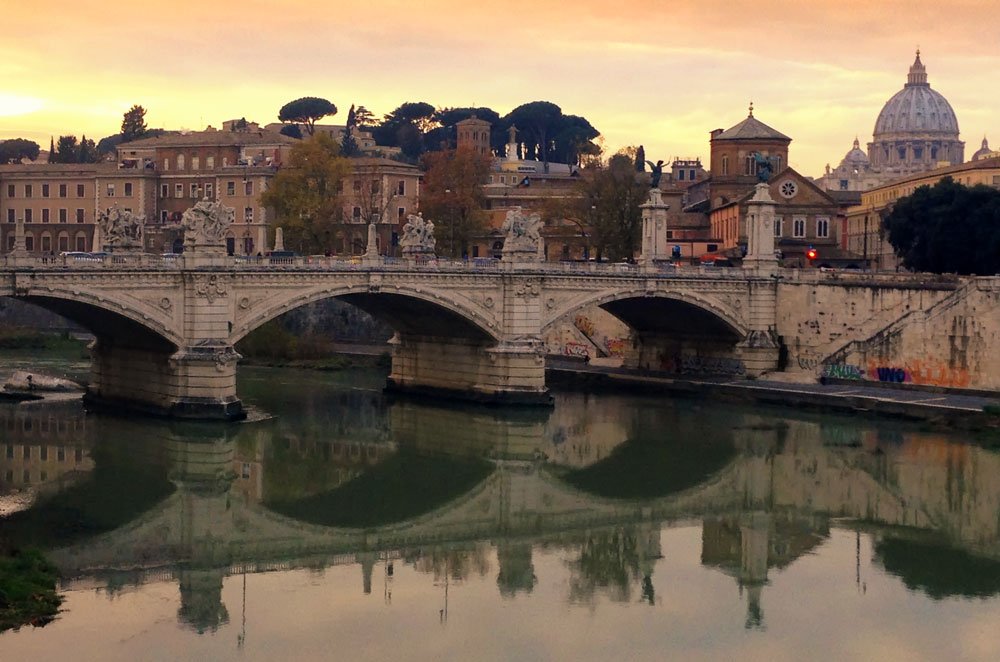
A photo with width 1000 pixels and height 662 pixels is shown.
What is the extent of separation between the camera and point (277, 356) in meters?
54.7

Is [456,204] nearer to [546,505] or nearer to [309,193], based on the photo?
[309,193]

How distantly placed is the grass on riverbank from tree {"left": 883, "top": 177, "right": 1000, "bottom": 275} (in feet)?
120

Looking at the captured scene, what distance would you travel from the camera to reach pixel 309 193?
61125mm

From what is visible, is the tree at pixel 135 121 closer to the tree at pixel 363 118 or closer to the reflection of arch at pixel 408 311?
the tree at pixel 363 118

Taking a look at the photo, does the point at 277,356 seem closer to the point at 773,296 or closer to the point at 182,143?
the point at 773,296

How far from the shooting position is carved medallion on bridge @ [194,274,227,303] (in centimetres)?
3744

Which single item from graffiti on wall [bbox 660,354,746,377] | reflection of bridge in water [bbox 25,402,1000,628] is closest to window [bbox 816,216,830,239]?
graffiti on wall [bbox 660,354,746,377]

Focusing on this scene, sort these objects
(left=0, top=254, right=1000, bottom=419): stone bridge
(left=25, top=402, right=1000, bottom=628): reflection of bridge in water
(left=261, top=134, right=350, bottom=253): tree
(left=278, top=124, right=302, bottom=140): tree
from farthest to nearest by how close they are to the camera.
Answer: (left=278, top=124, right=302, bottom=140): tree → (left=261, top=134, right=350, bottom=253): tree → (left=0, top=254, right=1000, bottom=419): stone bridge → (left=25, top=402, right=1000, bottom=628): reflection of bridge in water

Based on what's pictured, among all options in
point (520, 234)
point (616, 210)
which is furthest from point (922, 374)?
point (616, 210)

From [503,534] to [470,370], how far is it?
16.1 meters

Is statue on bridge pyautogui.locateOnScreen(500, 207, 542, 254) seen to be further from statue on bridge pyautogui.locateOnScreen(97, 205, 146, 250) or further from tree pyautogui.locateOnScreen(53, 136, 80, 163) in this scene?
tree pyautogui.locateOnScreen(53, 136, 80, 163)

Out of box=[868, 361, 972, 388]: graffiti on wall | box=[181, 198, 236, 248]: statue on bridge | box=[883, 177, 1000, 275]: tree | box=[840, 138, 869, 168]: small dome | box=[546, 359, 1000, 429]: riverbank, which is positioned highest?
box=[840, 138, 869, 168]: small dome

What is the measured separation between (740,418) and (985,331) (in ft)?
24.5

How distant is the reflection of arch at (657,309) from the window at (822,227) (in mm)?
15180
